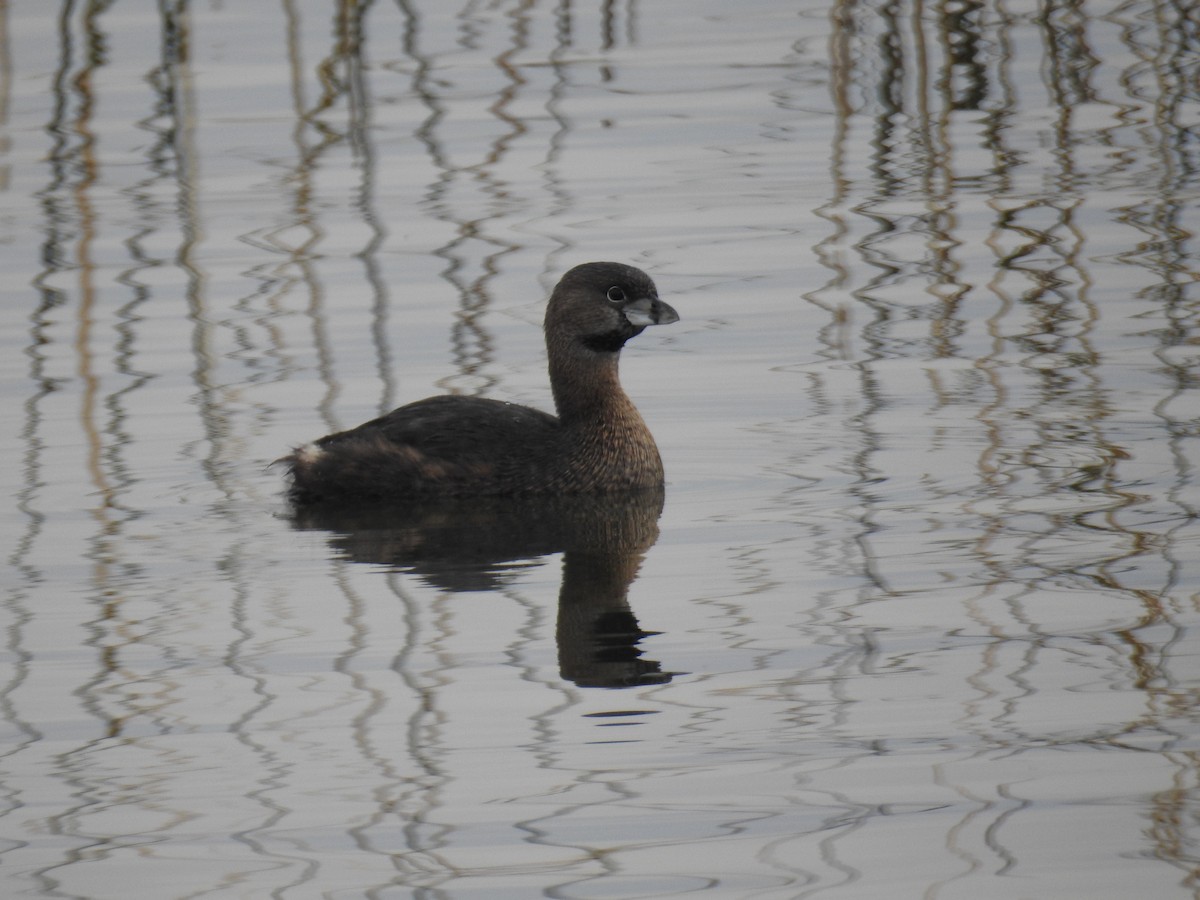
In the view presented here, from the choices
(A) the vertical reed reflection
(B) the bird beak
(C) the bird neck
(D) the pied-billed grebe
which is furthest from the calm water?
(B) the bird beak

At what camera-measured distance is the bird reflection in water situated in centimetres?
577

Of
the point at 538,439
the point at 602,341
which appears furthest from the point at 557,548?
the point at 602,341

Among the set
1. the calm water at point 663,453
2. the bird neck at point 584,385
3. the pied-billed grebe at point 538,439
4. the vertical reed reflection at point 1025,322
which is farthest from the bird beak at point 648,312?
the vertical reed reflection at point 1025,322

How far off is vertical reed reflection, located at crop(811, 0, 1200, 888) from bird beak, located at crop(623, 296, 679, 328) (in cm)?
75

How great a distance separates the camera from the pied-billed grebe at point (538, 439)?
766 cm

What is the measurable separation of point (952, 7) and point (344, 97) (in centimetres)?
400

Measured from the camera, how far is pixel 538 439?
785 centimetres

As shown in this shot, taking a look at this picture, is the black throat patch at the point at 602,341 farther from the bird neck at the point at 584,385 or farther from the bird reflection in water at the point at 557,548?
the bird reflection in water at the point at 557,548

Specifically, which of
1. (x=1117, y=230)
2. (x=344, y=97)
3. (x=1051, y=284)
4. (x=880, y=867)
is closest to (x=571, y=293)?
(x=1051, y=284)

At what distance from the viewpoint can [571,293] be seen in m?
8.15

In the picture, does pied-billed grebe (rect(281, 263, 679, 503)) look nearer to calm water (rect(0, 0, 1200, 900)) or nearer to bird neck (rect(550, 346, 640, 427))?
bird neck (rect(550, 346, 640, 427))

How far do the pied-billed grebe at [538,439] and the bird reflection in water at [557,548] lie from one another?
6cm

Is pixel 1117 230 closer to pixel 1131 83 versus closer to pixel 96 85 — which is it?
pixel 1131 83

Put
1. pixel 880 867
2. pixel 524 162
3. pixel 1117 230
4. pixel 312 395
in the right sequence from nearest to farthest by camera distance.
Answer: pixel 880 867, pixel 312 395, pixel 1117 230, pixel 524 162
